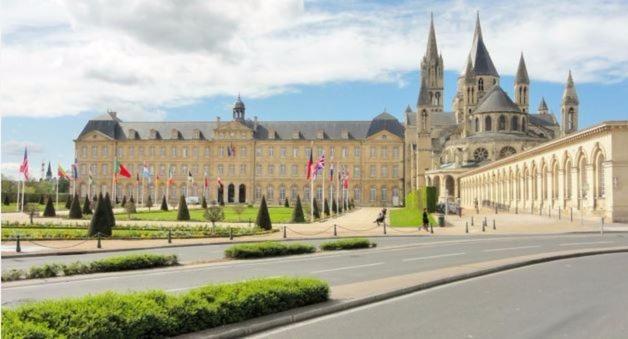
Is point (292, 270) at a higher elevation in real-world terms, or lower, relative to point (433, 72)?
lower

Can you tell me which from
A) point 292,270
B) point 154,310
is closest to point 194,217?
point 292,270

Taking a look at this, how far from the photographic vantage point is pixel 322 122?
109 metres

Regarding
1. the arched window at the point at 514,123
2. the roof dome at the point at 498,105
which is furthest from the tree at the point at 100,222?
the arched window at the point at 514,123

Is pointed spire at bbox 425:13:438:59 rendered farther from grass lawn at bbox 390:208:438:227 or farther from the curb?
the curb

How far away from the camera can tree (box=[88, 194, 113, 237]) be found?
28047 millimetres

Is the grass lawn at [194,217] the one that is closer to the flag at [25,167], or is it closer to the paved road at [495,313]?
the flag at [25,167]

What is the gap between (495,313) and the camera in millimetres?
9570

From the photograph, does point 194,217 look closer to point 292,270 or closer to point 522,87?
point 292,270

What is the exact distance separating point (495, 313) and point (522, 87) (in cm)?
10351

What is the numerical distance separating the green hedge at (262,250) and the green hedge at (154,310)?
9.19m

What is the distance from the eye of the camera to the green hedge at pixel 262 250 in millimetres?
19172

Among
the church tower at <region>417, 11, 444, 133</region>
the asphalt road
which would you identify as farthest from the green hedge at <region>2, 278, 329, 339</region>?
the church tower at <region>417, 11, 444, 133</region>

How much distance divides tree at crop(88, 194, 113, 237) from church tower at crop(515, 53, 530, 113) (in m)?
89.6

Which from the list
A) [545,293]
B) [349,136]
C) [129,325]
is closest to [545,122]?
[349,136]
